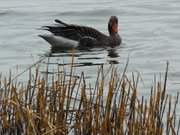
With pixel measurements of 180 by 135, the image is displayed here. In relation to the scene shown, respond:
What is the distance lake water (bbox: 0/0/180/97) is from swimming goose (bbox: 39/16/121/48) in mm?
231

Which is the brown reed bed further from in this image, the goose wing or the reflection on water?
the goose wing

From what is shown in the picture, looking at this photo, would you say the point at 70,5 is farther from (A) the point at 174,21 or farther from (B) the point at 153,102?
(B) the point at 153,102

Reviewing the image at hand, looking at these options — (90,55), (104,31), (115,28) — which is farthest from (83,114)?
(104,31)

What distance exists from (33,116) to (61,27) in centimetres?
902

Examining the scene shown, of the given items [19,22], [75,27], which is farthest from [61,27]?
[19,22]

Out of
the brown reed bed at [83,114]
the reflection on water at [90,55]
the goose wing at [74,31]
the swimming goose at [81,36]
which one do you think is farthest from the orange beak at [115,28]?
the brown reed bed at [83,114]

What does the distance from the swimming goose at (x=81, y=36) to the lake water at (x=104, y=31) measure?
231 mm

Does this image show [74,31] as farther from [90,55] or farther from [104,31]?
[104,31]

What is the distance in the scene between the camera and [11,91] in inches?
273

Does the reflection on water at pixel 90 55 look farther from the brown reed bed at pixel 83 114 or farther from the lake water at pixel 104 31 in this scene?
the brown reed bed at pixel 83 114

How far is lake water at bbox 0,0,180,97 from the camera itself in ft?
41.6

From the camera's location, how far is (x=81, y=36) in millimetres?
15633

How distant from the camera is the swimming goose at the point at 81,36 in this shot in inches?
605

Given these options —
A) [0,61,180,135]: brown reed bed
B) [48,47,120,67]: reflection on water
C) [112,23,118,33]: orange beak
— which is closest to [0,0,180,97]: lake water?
[48,47,120,67]: reflection on water
